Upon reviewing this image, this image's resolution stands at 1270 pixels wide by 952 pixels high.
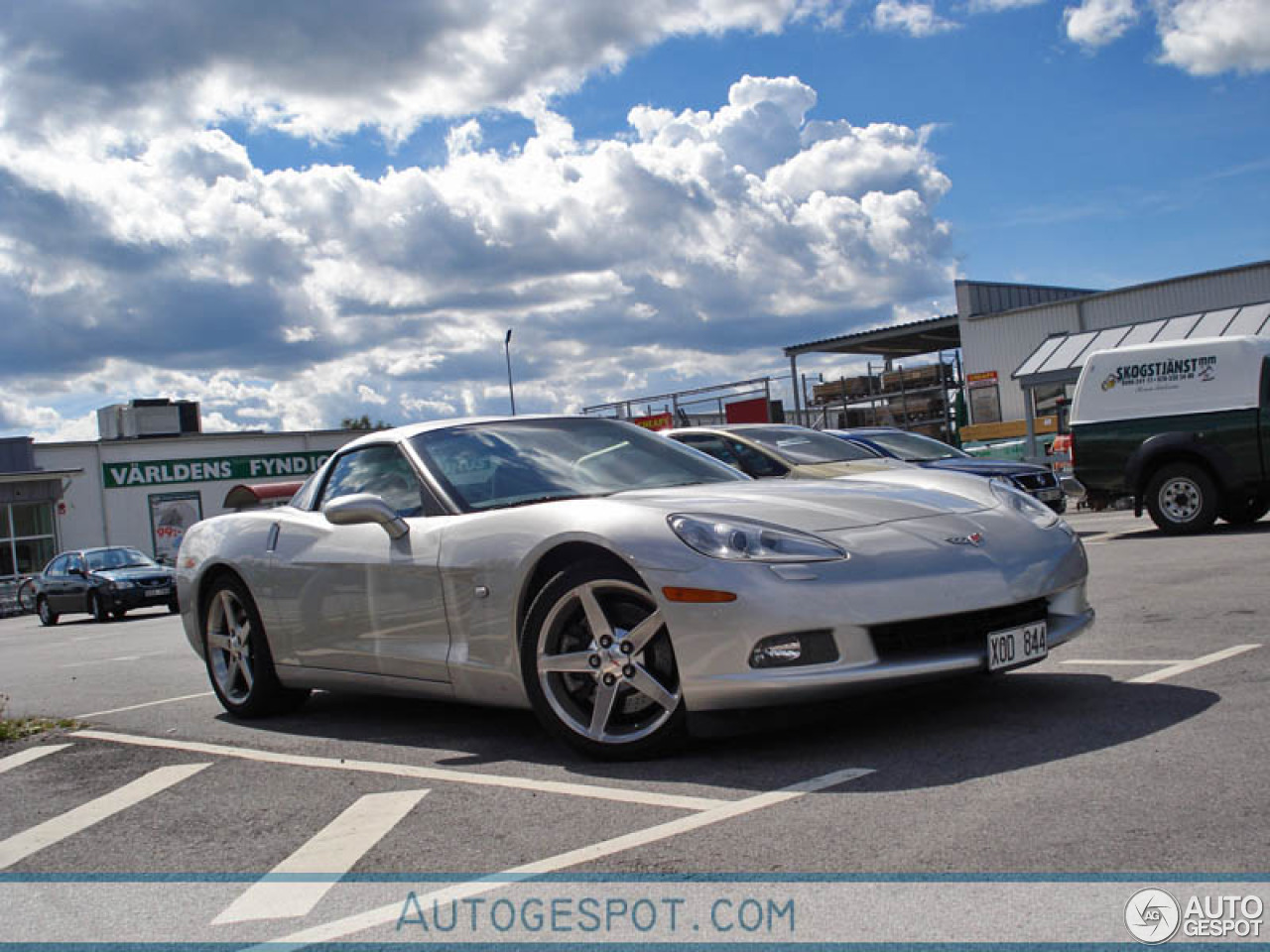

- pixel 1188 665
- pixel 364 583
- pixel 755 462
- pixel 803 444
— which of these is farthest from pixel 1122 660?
pixel 803 444

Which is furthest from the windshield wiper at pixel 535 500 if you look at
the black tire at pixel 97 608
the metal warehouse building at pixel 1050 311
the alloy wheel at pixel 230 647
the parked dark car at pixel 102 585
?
the metal warehouse building at pixel 1050 311

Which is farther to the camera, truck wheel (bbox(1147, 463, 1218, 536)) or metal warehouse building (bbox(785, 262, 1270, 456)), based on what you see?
metal warehouse building (bbox(785, 262, 1270, 456))

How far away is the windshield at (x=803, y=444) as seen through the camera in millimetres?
12617

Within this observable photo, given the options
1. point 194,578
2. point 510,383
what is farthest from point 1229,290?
point 194,578

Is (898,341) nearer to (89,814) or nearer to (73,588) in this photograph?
(73,588)

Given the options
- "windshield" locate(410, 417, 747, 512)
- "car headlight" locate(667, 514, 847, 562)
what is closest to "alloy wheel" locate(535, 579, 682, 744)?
"car headlight" locate(667, 514, 847, 562)

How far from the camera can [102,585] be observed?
23.5 metres

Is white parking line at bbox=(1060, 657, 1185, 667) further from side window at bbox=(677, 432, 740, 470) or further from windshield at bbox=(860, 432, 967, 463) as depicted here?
windshield at bbox=(860, 432, 967, 463)

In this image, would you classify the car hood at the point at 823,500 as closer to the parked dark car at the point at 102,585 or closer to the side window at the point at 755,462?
the side window at the point at 755,462

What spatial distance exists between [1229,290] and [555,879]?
1555 inches

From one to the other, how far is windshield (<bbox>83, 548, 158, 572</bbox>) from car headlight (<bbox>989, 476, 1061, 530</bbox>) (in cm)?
2146

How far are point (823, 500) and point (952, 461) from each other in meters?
10.8

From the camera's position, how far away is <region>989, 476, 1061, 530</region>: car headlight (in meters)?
5.27

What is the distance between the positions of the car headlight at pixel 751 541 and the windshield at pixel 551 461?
86 cm
